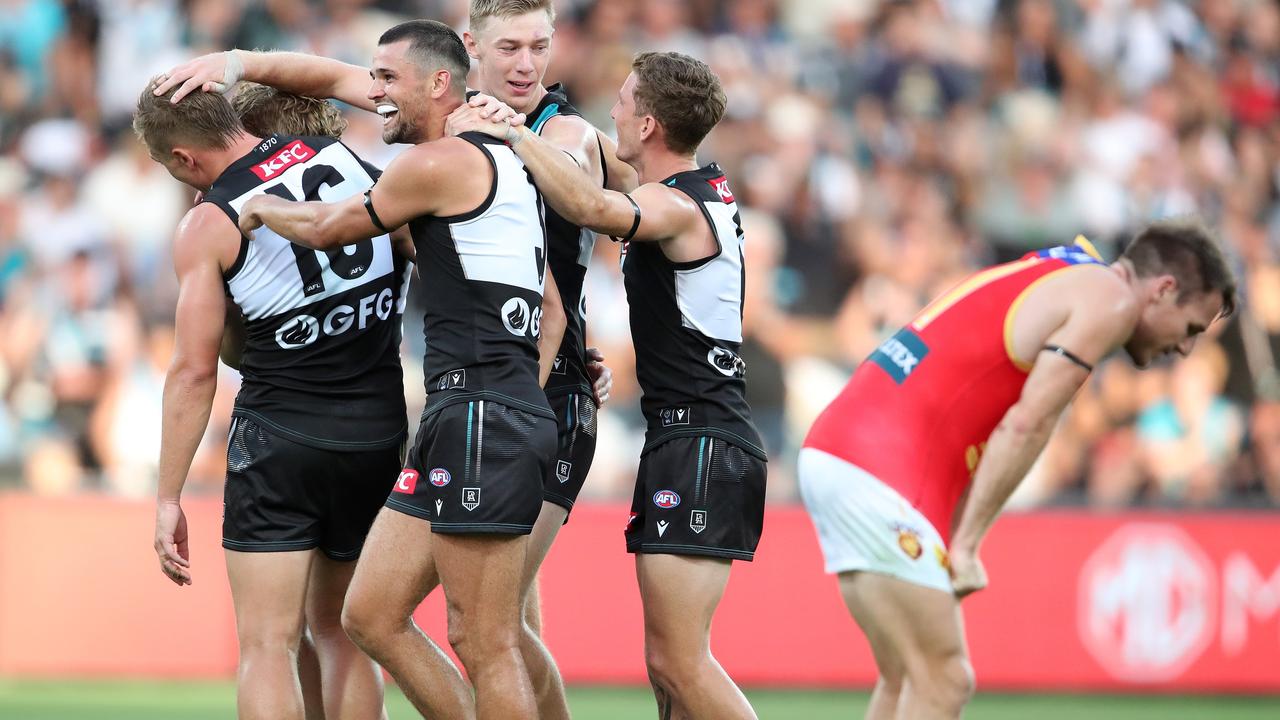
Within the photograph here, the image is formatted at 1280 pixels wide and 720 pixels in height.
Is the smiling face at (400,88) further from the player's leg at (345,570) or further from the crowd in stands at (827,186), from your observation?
the crowd in stands at (827,186)

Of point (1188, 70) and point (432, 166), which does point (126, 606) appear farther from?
point (1188, 70)

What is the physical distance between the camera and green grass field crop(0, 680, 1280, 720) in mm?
10266

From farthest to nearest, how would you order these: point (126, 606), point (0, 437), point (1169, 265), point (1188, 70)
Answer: point (1188, 70) → point (0, 437) → point (126, 606) → point (1169, 265)

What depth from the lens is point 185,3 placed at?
14.5 metres

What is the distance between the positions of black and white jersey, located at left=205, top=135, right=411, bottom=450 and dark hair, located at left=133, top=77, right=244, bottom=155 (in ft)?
0.51

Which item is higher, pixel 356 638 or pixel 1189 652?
pixel 356 638

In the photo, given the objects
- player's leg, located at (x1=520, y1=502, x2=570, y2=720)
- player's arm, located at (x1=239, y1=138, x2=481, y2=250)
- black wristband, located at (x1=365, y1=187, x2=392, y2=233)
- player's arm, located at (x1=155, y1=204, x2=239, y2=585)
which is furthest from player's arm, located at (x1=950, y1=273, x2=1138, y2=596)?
player's arm, located at (x1=155, y1=204, x2=239, y2=585)

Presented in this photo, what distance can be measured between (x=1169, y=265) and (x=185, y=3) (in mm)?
11077

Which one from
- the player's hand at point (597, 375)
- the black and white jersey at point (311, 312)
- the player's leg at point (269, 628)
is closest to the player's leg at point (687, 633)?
the player's hand at point (597, 375)

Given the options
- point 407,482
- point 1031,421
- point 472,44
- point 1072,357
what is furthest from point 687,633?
point 472,44

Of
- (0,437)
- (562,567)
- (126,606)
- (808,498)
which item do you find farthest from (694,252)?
(0,437)

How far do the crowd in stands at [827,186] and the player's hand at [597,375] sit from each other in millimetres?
4718

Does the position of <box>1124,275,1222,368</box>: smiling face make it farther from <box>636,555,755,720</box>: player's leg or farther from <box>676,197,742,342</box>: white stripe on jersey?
<box>636,555,755,720</box>: player's leg

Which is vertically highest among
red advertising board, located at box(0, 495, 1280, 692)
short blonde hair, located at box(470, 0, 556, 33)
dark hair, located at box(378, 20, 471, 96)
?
short blonde hair, located at box(470, 0, 556, 33)
